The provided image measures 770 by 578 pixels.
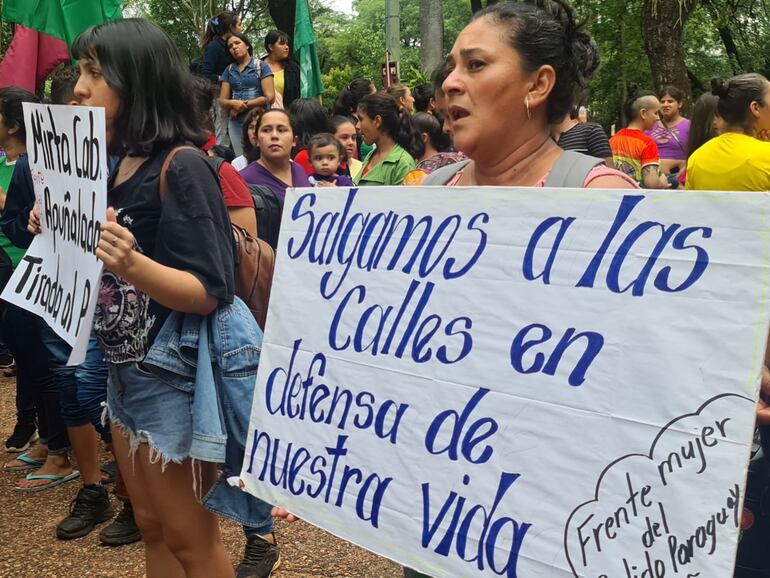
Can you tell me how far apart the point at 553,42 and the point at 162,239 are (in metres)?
1.10

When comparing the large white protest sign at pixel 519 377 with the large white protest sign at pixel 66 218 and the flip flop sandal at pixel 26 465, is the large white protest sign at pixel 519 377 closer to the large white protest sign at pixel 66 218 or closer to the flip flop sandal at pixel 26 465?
the large white protest sign at pixel 66 218

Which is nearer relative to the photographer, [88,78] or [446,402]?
[446,402]

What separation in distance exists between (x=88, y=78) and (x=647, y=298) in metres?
1.63

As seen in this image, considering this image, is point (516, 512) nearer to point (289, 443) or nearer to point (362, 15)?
point (289, 443)

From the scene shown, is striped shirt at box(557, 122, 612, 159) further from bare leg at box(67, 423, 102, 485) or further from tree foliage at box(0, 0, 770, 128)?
bare leg at box(67, 423, 102, 485)

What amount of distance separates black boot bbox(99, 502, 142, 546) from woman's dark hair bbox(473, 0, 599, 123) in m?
2.80

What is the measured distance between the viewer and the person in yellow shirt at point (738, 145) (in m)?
3.19

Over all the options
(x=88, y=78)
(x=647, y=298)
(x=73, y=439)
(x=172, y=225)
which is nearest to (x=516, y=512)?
(x=647, y=298)

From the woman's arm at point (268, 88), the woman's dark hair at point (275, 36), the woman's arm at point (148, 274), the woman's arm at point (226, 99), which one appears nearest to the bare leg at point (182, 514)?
the woman's arm at point (148, 274)

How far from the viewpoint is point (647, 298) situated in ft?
4.56

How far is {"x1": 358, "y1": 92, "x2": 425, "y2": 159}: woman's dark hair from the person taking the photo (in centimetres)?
525

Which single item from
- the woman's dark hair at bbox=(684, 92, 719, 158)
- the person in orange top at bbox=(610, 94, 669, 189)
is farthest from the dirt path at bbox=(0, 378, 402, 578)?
the person in orange top at bbox=(610, 94, 669, 189)

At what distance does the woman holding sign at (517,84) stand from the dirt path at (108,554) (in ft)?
7.00

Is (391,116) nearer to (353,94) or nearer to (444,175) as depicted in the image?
(353,94)
